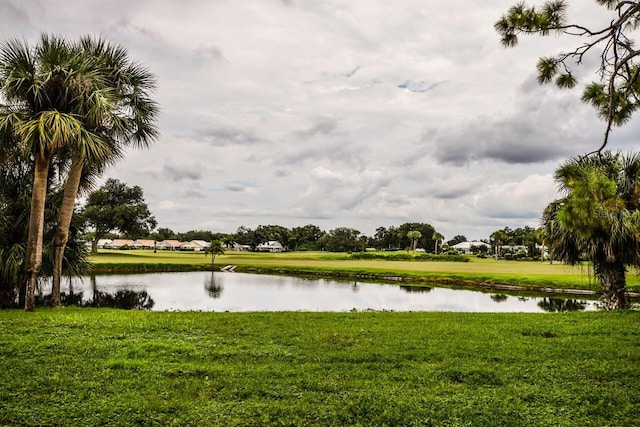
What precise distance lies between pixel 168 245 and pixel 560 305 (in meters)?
146

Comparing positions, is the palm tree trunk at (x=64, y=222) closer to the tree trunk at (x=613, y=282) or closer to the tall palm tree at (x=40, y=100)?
the tall palm tree at (x=40, y=100)

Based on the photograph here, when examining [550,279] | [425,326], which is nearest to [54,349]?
[425,326]

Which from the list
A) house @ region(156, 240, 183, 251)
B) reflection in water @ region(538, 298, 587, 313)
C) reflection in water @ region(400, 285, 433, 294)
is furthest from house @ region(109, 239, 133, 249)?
reflection in water @ region(538, 298, 587, 313)

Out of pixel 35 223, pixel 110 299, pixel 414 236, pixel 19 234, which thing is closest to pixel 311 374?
pixel 35 223

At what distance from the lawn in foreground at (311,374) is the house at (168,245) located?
5902 inches

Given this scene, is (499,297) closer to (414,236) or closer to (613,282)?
(613,282)

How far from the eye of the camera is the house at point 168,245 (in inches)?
6102

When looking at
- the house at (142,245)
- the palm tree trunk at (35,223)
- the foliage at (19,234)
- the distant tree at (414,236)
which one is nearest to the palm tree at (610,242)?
the palm tree trunk at (35,223)

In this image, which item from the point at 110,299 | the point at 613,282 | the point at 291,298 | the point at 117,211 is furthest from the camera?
the point at 117,211

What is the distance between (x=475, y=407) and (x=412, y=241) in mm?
135562

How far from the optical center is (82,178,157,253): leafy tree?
2933 inches

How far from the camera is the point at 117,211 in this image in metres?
74.6

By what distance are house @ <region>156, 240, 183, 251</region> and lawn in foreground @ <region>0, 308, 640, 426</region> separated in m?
150

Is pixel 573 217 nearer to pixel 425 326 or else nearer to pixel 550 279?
pixel 425 326
